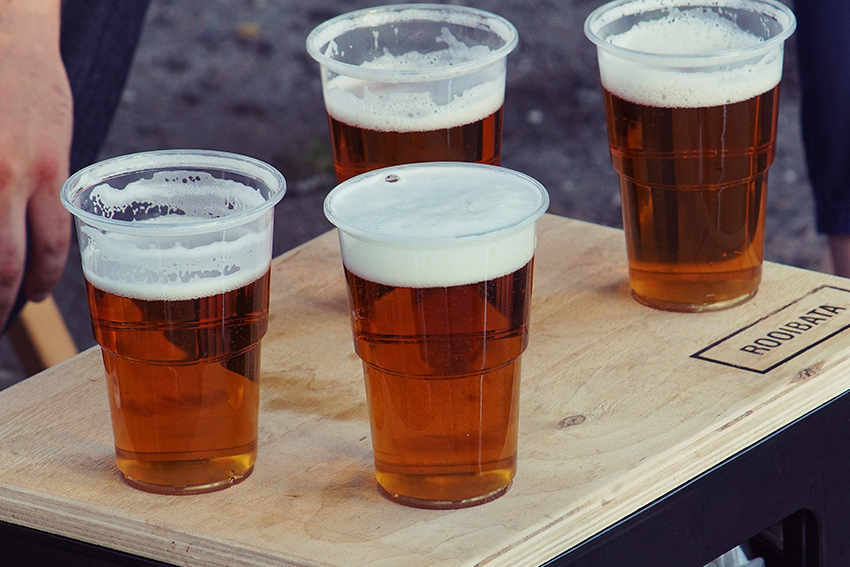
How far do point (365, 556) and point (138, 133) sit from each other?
327 centimetres

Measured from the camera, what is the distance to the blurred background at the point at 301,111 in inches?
132

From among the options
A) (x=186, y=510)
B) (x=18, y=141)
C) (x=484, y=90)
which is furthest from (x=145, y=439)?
(x=18, y=141)

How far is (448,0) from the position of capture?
16.0ft

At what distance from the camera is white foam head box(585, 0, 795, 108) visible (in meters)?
1.11

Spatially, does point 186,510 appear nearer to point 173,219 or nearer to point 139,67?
point 173,219

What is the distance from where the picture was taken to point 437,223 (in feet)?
2.69

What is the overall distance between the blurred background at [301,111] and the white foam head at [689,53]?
1.92 m

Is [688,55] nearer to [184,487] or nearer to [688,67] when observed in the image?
[688,67]

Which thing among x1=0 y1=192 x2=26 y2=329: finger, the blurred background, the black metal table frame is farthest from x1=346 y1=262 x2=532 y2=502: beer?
the blurred background

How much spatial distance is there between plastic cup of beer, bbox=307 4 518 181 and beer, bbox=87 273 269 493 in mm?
319

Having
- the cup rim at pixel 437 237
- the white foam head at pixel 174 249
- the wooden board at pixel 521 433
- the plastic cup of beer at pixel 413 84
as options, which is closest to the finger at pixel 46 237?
the wooden board at pixel 521 433

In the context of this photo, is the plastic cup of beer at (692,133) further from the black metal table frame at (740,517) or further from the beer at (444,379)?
the beer at (444,379)

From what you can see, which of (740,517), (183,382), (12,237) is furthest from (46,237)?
(740,517)

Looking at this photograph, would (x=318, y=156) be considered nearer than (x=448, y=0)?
Yes
